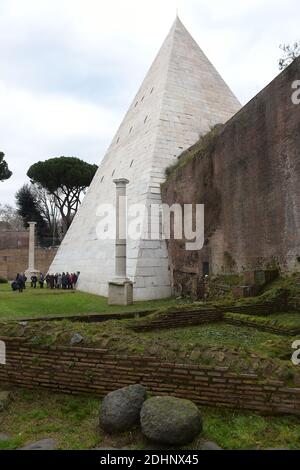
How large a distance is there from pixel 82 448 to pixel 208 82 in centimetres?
2025

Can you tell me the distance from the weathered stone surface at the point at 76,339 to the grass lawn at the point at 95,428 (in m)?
0.55

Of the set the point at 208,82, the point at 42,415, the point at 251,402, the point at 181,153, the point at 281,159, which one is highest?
the point at 208,82

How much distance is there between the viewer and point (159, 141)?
16391 mm

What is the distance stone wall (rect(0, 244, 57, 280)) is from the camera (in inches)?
1166

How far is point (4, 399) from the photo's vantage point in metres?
3.81

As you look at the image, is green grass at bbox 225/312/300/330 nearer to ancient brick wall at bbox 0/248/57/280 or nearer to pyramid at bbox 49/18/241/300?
pyramid at bbox 49/18/241/300

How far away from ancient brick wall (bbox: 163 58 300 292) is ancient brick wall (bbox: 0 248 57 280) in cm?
1893

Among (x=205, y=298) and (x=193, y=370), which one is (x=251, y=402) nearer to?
(x=193, y=370)

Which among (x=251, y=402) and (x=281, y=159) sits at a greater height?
(x=281, y=159)

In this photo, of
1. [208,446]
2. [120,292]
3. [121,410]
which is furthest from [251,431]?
[120,292]

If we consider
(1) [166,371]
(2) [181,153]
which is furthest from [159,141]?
(1) [166,371]

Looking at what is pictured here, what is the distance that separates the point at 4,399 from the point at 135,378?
1.29m

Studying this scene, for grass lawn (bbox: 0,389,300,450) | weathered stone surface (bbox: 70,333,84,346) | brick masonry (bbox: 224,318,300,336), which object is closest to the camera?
grass lawn (bbox: 0,389,300,450)

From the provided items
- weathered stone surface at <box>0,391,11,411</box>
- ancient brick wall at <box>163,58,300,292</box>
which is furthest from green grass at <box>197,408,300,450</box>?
Answer: ancient brick wall at <box>163,58,300,292</box>
